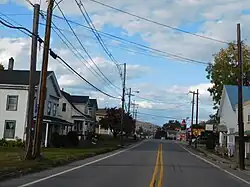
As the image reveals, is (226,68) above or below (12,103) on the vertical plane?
above

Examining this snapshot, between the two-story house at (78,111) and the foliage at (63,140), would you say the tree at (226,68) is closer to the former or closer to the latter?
the two-story house at (78,111)

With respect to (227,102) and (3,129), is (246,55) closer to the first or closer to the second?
(227,102)

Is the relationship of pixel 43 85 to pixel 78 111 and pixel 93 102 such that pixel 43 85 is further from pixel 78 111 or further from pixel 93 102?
pixel 93 102

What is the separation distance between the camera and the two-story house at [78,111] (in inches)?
2805

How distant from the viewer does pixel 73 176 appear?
18203 millimetres

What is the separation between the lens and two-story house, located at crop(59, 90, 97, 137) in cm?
7125

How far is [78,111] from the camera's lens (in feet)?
253

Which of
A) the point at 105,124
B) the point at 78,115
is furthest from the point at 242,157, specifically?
the point at 105,124

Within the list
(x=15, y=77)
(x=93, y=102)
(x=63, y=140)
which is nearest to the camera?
(x=63, y=140)

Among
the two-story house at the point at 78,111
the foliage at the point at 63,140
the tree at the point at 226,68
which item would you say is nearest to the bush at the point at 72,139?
the foliage at the point at 63,140

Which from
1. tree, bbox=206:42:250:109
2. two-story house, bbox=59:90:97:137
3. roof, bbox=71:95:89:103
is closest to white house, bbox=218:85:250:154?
tree, bbox=206:42:250:109

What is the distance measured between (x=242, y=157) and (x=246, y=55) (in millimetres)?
45202

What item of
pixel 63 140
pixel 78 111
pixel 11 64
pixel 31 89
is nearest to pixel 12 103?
pixel 63 140

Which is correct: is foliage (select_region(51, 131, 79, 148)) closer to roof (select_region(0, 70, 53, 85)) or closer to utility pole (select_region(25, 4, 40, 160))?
roof (select_region(0, 70, 53, 85))
